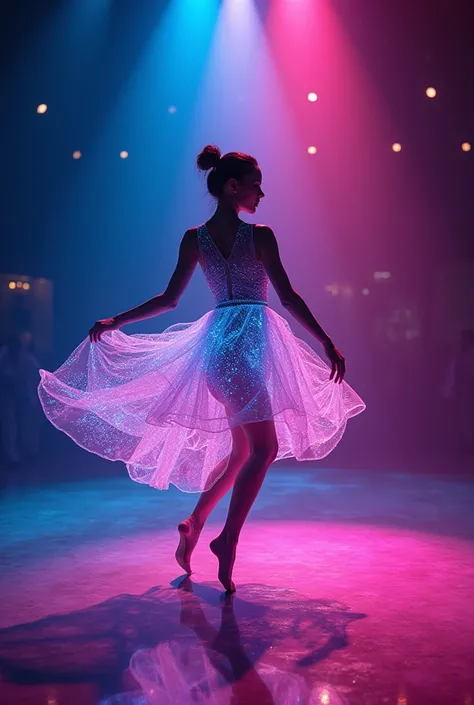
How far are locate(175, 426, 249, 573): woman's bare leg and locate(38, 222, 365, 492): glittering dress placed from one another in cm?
4

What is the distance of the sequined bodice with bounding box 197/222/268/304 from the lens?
2.77 metres

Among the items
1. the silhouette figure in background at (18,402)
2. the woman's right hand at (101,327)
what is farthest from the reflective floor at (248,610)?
the silhouette figure in background at (18,402)

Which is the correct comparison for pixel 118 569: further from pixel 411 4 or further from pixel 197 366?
pixel 411 4

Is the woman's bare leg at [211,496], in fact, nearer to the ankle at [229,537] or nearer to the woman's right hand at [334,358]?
the ankle at [229,537]

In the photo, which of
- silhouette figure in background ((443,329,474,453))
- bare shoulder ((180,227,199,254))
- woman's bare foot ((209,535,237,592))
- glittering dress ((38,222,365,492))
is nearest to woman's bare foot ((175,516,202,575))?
glittering dress ((38,222,365,492))

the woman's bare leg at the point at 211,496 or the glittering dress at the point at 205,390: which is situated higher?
the glittering dress at the point at 205,390

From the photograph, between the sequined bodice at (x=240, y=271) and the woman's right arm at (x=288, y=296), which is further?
the sequined bodice at (x=240, y=271)

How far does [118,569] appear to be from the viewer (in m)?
3.08

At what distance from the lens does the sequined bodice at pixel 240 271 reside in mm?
2771

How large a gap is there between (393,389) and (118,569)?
873 centimetres

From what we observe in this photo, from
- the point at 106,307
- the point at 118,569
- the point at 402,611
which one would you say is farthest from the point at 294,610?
the point at 106,307

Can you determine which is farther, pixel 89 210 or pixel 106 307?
pixel 106 307

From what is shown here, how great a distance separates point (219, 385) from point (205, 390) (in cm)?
9

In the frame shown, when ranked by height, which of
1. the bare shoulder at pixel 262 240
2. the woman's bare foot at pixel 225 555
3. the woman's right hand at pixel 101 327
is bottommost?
the woman's bare foot at pixel 225 555
